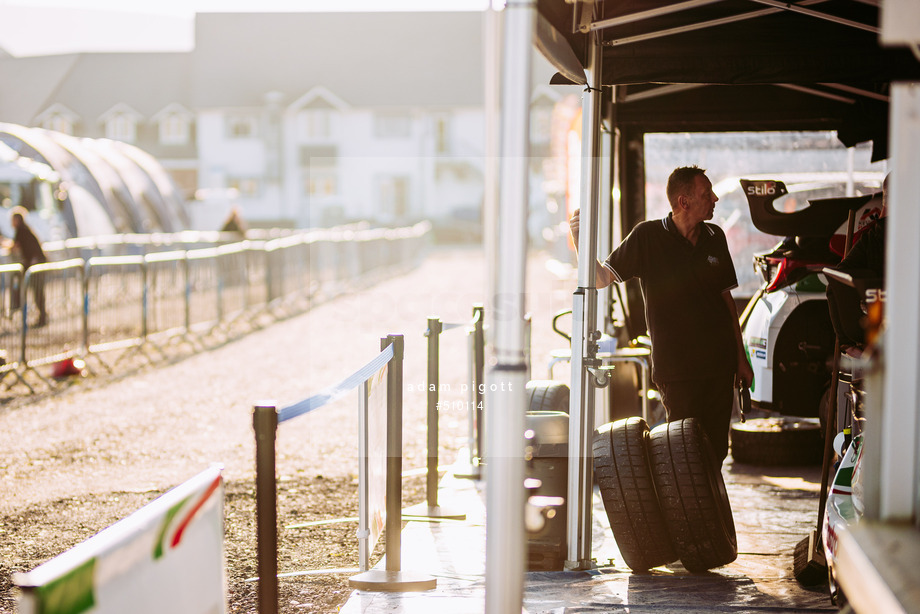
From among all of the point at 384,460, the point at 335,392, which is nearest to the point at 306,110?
the point at 384,460

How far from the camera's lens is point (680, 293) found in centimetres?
539

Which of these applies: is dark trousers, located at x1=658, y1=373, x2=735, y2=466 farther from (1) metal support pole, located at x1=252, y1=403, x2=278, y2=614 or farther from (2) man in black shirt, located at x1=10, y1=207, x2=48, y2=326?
(2) man in black shirt, located at x1=10, y1=207, x2=48, y2=326

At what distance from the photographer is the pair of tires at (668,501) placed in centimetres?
484

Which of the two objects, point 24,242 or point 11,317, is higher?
point 24,242

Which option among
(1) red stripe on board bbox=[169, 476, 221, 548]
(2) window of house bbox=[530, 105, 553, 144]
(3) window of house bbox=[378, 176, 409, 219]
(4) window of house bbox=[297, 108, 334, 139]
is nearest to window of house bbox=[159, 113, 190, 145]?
(4) window of house bbox=[297, 108, 334, 139]

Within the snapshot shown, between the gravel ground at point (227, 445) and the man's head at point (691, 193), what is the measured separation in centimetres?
262

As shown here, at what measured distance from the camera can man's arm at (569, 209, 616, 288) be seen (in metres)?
5.26

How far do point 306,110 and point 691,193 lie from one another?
6324 cm

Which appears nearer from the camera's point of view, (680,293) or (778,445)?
(680,293)

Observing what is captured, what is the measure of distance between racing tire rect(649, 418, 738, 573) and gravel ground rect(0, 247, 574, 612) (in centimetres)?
169

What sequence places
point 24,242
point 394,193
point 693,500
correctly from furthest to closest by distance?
point 394,193 < point 24,242 < point 693,500

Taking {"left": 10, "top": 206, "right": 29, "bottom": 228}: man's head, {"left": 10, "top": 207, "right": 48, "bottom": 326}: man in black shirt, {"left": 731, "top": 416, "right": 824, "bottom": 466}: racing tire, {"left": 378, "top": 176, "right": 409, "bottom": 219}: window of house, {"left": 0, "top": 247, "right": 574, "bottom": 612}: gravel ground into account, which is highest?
{"left": 378, "top": 176, "right": 409, "bottom": 219}: window of house

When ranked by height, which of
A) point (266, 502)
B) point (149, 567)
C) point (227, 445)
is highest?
point (149, 567)

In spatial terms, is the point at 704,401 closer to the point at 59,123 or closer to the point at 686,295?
the point at 686,295
